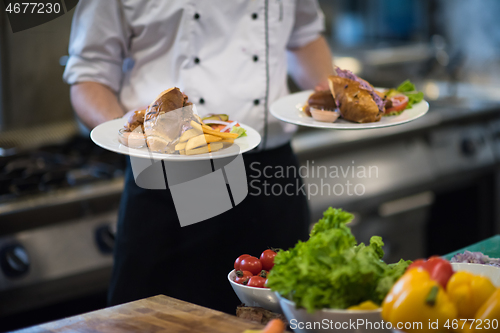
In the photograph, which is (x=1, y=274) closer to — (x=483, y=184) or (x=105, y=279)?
(x=105, y=279)

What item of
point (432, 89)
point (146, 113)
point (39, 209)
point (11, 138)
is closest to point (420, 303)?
point (146, 113)

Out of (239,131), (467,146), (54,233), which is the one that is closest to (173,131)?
(239,131)

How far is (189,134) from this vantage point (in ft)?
3.27

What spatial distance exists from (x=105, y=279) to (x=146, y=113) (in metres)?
0.99

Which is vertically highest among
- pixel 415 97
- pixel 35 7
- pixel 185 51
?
pixel 35 7

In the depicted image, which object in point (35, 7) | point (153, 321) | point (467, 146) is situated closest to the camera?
point (153, 321)

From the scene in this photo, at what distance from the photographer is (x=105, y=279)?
185cm

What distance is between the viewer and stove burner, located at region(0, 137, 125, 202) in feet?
5.96

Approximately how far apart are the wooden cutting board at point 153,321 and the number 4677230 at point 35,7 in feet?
3.59

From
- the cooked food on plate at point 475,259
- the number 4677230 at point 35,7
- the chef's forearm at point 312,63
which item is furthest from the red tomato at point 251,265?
the number 4677230 at point 35,7

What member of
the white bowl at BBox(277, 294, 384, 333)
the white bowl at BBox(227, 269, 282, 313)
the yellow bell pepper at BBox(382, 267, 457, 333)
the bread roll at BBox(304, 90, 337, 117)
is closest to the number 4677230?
the bread roll at BBox(304, 90, 337, 117)

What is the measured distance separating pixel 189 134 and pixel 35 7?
1.12 metres

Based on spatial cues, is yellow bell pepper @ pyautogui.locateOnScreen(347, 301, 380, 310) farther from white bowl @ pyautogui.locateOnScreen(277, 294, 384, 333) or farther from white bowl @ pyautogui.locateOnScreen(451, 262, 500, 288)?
white bowl @ pyautogui.locateOnScreen(451, 262, 500, 288)

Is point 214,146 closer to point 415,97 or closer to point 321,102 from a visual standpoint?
point 321,102
